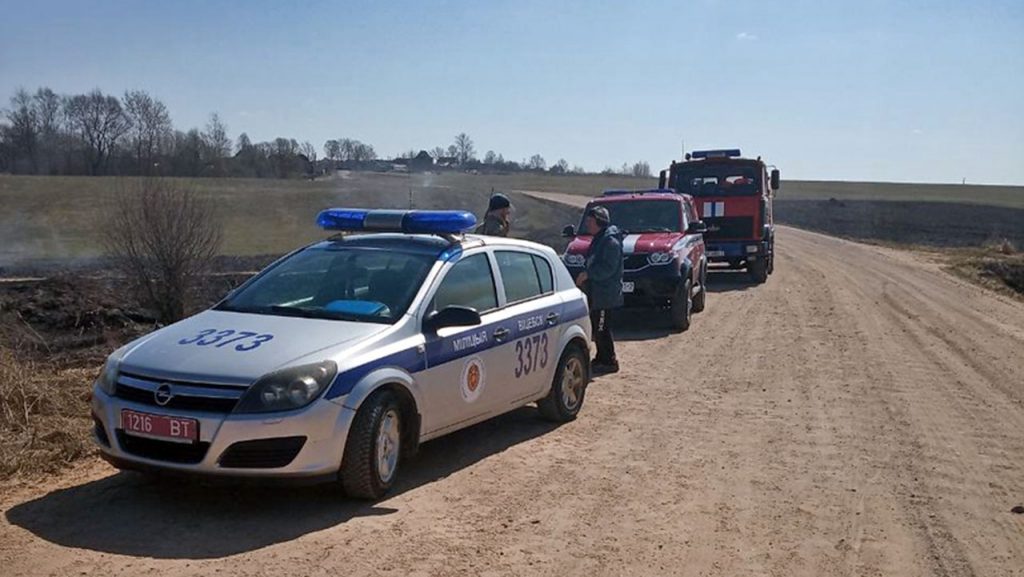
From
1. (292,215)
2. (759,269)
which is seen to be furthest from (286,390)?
(292,215)

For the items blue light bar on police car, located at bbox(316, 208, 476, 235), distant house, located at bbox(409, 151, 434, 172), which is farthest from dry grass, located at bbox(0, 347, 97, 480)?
distant house, located at bbox(409, 151, 434, 172)

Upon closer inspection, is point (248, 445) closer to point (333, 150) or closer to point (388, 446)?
point (388, 446)

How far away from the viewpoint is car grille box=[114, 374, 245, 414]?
18.2 ft

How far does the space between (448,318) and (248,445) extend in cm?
161

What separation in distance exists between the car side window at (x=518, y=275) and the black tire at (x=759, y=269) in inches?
575

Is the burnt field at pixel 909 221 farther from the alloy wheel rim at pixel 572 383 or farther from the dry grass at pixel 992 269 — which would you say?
the alloy wheel rim at pixel 572 383

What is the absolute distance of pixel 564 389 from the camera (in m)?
8.41

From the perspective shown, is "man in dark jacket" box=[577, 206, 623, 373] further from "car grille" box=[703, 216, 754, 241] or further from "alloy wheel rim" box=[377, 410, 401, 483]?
"car grille" box=[703, 216, 754, 241]

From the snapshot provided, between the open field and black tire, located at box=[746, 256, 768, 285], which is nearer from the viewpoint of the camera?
black tire, located at box=[746, 256, 768, 285]

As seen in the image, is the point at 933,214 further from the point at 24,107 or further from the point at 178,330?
the point at 178,330

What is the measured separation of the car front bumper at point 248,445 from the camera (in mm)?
5496

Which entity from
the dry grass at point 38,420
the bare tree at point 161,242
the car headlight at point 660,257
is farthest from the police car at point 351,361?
the bare tree at point 161,242

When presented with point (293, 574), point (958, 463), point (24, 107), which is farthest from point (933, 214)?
point (293, 574)

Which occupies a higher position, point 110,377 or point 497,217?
point 497,217
